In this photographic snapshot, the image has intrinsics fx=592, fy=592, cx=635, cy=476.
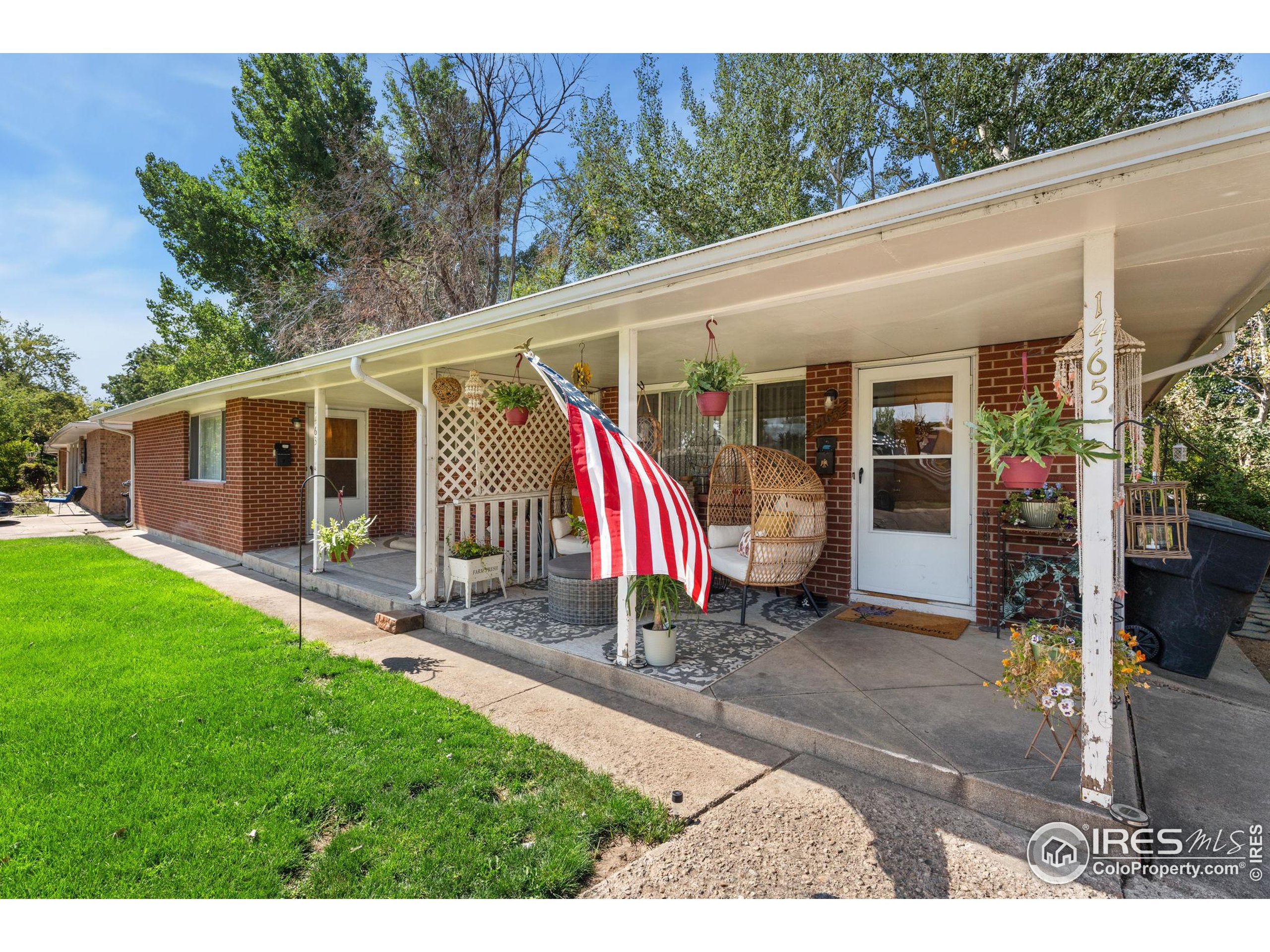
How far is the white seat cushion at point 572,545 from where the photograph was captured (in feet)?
18.9

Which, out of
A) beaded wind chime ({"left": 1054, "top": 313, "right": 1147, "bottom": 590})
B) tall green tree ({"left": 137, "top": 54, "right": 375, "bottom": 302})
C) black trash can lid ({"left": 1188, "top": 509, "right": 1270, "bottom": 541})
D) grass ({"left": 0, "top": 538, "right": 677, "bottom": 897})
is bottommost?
grass ({"left": 0, "top": 538, "right": 677, "bottom": 897})

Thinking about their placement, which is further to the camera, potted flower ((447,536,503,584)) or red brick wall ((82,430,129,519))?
red brick wall ((82,430,129,519))

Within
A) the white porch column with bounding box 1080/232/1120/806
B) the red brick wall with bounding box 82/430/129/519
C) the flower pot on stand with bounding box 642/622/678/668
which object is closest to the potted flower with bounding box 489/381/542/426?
the flower pot on stand with bounding box 642/622/678/668

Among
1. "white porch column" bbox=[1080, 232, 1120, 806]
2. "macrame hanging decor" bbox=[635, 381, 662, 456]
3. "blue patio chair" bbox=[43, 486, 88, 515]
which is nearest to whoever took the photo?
"white porch column" bbox=[1080, 232, 1120, 806]

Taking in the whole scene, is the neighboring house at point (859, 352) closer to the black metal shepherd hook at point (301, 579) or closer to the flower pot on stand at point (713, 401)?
the black metal shepherd hook at point (301, 579)

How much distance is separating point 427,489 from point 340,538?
1.48m

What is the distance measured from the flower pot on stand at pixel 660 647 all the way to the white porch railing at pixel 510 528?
2438mm

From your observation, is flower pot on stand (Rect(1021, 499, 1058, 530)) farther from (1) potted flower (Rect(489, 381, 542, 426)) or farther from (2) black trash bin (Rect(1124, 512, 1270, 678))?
(1) potted flower (Rect(489, 381, 542, 426))

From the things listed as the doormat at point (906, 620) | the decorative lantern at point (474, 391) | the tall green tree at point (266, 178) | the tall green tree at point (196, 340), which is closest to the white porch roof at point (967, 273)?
the decorative lantern at point (474, 391)

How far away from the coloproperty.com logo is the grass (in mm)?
1374

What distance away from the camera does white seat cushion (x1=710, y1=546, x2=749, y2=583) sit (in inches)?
184

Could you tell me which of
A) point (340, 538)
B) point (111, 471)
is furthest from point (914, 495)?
point (111, 471)

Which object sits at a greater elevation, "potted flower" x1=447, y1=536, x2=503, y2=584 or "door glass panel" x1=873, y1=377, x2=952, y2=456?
"door glass panel" x1=873, y1=377, x2=952, y2=456
